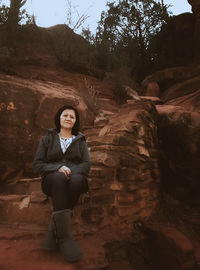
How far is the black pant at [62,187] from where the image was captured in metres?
2.18

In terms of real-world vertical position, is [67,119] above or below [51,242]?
above

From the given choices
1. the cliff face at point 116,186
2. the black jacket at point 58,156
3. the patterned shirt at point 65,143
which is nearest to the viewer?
the black jacket at point 58,156

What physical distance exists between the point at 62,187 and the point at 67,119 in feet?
2.66

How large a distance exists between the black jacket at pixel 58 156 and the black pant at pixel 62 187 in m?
0.10

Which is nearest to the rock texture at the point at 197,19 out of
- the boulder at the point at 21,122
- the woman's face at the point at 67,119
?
the boulder at the point at 21,122

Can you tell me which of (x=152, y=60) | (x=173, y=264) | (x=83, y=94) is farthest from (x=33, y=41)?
(x=173, y=264)

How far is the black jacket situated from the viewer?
2350 millimetres

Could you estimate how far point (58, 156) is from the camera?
2.44 metres

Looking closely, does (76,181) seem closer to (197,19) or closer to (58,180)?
(58,180)

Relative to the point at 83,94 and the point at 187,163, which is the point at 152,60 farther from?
the point at 187,163

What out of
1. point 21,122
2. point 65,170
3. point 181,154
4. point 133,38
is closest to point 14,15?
point 133,38

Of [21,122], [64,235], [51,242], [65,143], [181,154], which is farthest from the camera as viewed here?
[181,154]

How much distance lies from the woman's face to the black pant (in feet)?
2.04

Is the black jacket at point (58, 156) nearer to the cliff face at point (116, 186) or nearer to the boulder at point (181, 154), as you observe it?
the cliff face at point (116, 186)
